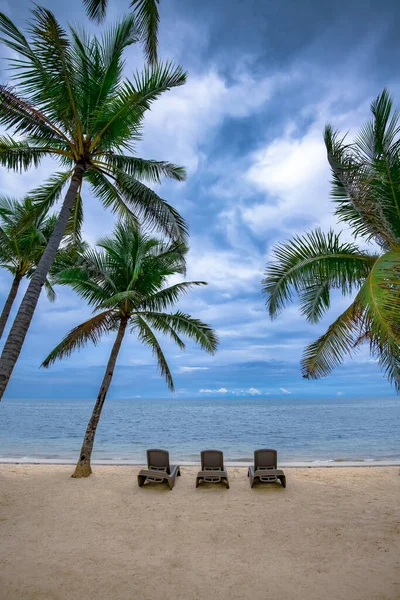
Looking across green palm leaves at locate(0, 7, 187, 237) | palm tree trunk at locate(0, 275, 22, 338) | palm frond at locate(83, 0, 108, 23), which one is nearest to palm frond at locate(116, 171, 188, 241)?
green palm leaves at locate(0, 7, 187, 237)

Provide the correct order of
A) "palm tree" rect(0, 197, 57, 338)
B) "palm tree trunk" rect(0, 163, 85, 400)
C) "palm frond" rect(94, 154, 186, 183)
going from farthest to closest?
1. "palm tree" rect(0, 197, 57, 338)
2. "palm frond" rect(94, 154, 186, 183)
3. "palm tree trunk" rect(0, 163, 85, 400)

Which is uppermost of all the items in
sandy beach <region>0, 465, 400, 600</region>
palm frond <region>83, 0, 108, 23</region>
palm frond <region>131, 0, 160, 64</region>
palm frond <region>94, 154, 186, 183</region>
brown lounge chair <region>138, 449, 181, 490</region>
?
palm frond <region>83, 0, 108, 23</region>

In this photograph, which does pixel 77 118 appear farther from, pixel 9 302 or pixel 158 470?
pixel 158 470

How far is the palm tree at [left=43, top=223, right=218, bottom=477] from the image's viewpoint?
10.6m

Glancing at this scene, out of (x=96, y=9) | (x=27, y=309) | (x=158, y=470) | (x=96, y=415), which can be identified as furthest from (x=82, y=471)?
(x=96, y=9)

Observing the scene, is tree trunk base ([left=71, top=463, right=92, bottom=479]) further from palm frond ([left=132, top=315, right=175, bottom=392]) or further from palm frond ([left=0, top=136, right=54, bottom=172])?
palm frond ([left=0, top=136, right=54, bottom=172])

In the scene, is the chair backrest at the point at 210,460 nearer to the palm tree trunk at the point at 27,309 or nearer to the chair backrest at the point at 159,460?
the chair backrest at the point at 159,460

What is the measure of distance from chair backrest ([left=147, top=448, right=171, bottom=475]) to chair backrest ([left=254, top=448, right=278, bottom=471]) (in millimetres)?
2488

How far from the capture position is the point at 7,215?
12289 mm

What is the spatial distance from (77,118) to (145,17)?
231cm

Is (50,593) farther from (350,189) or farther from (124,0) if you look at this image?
(124,0)

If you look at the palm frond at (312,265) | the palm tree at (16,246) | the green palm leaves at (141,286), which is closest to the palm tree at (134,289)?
the green palm leaves at (141,286)

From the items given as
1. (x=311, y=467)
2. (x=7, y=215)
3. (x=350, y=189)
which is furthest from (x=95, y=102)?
(x=311, y=467)

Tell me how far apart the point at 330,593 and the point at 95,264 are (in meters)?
9.59
